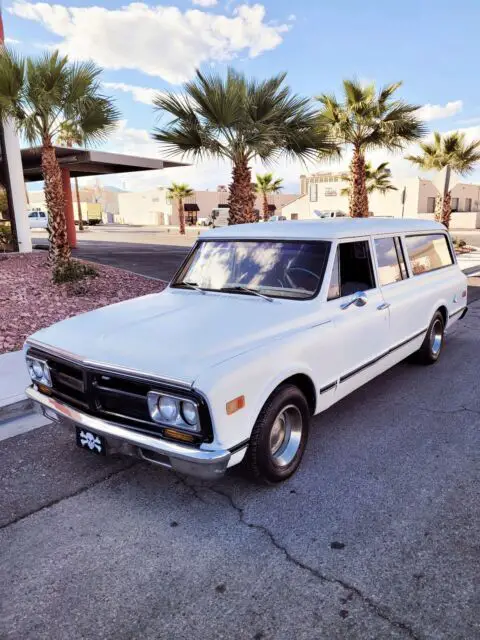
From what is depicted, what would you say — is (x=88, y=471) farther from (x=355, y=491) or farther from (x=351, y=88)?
(x=351, y=88)

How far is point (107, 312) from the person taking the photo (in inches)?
146

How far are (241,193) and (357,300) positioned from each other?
7871 mm

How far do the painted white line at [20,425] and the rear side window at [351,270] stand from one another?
2994 millimetres

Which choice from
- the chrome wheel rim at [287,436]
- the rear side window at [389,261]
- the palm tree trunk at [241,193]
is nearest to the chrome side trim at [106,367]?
the chrome wheel rim at [287,436]

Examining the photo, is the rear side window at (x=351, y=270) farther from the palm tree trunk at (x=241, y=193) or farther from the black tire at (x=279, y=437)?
the palm tree trunk at (x=241, y=193)

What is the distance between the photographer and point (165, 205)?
7400 centimetres

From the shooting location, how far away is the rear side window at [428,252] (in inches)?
199

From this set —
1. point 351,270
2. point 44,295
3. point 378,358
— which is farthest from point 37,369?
point 44,295

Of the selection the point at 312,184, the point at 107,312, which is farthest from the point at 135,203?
the point at 107,312

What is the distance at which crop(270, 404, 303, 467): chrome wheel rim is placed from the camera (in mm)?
3184

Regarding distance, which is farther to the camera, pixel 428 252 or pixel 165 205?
pixel 165 205

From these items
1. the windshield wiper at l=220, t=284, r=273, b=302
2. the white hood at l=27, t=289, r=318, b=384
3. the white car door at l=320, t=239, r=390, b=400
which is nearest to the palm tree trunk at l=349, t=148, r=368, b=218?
the white car door at l=320, t=239, r=390, b=400

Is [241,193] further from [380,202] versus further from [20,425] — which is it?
[380,202]

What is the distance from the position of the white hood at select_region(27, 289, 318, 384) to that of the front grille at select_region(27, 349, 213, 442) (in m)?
0.10
